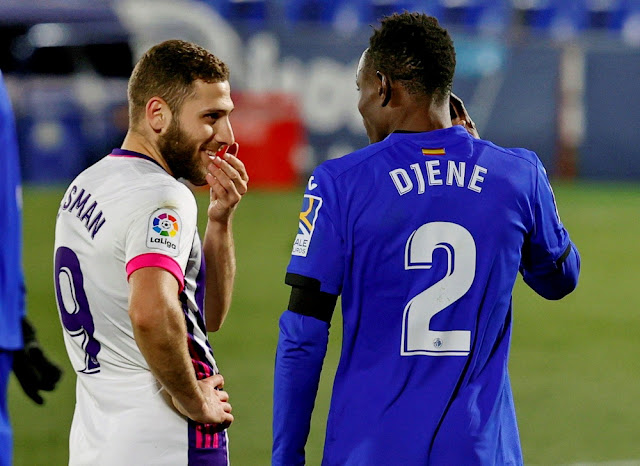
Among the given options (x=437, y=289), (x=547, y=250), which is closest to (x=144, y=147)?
(x=437, y=289)

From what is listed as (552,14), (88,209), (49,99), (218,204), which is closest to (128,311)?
(88,209)

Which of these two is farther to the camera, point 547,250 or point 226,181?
point 226,181

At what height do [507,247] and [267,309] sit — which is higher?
[507,247]

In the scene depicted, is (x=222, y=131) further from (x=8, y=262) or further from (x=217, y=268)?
(x=8, y=262)

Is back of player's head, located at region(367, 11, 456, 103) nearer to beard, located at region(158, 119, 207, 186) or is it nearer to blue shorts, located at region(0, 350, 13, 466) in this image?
beard, located at region(158, 119, 207, 186)

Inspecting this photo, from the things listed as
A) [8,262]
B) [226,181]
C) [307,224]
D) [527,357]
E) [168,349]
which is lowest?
[527,357]

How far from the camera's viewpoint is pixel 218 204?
10.2 ft

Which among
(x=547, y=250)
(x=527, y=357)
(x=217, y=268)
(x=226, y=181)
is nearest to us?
(x=547, y=250)

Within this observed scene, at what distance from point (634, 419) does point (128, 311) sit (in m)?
4.75

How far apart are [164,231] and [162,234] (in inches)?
0.4

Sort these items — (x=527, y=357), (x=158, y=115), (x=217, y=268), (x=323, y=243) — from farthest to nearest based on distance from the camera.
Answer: (x=527, y=357), (x=217, y=268), (x=158, y=115), (x=323, y=243)

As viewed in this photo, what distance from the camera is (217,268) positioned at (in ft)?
10.5

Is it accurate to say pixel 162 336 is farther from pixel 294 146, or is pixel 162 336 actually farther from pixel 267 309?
pixel 294 146

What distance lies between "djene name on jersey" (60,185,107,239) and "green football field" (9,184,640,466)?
3.01 m
